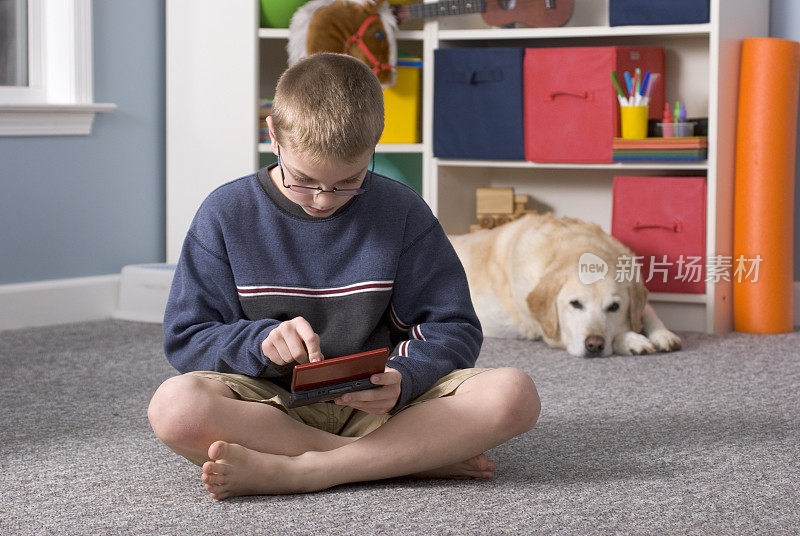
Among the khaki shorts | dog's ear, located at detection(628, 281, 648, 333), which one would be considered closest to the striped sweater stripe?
the khaki shorts

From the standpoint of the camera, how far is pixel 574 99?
2.39 meters

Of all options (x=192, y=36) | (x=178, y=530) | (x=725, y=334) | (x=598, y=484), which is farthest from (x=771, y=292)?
(x=178, y=530)

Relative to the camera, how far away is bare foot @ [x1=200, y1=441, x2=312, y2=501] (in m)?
1.06

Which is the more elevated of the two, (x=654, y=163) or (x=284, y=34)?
(x=284, y=34)

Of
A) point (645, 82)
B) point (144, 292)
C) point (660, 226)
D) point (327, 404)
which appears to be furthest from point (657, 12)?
point (327, 404)

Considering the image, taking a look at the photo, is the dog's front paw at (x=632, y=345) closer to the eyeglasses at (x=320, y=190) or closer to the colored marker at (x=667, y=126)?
the colored marker at (x=667, y=126)

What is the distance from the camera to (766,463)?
1.27 m

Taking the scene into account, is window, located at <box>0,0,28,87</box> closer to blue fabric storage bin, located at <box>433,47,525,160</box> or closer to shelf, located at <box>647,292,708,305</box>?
blue fabric storage bin, located at <box>433,47,525,160</box>

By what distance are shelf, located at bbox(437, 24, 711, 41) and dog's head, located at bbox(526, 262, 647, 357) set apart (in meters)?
0.61

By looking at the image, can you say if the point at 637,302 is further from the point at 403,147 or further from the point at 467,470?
the point at 467,470

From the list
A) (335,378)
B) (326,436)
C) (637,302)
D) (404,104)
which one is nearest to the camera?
(335,378)

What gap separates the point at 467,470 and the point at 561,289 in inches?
39.8

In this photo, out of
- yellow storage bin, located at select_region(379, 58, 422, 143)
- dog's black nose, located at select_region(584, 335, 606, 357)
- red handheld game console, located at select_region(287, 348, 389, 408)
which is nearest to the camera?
red handheld game console, located at select_region(287, 348, 389, 408)

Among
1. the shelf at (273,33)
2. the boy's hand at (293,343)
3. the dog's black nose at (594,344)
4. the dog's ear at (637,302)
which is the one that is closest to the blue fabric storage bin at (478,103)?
the shelf at (273,33)
